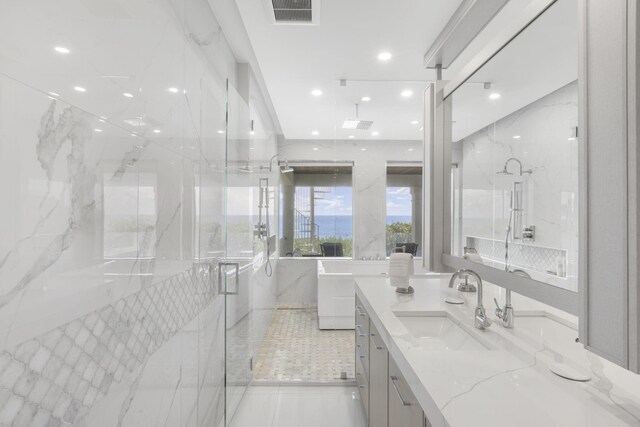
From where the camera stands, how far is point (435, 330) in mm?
1764

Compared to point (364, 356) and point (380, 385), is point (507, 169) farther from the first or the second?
point (364, 356)

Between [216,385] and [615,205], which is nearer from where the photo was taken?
[615,205]

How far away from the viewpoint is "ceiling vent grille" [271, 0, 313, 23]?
1.97m

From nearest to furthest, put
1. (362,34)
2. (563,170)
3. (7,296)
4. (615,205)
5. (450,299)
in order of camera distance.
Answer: (7,296), (615,205), (563,170), (450,299), (362,34)

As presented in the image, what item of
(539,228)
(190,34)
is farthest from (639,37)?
(190,34)

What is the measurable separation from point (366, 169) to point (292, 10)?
5.68 ft

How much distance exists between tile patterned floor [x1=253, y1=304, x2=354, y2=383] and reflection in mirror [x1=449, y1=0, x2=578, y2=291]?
1.68 metres

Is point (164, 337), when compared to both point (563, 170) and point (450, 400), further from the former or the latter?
point (563, 170)

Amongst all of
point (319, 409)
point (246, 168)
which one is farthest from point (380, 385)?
point (246, 168)

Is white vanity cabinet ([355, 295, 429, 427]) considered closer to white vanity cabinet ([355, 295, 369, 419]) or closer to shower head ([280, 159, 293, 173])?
white vanity cabinet ([355, 295, 369, 419])

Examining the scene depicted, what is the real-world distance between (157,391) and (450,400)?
1125 mm

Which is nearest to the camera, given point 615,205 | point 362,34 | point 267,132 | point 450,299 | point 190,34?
point 615,205

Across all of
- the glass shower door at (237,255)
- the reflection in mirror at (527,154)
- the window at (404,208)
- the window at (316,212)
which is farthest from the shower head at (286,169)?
the reflection in mirror at (527,154)

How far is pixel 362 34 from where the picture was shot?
2.42 m
